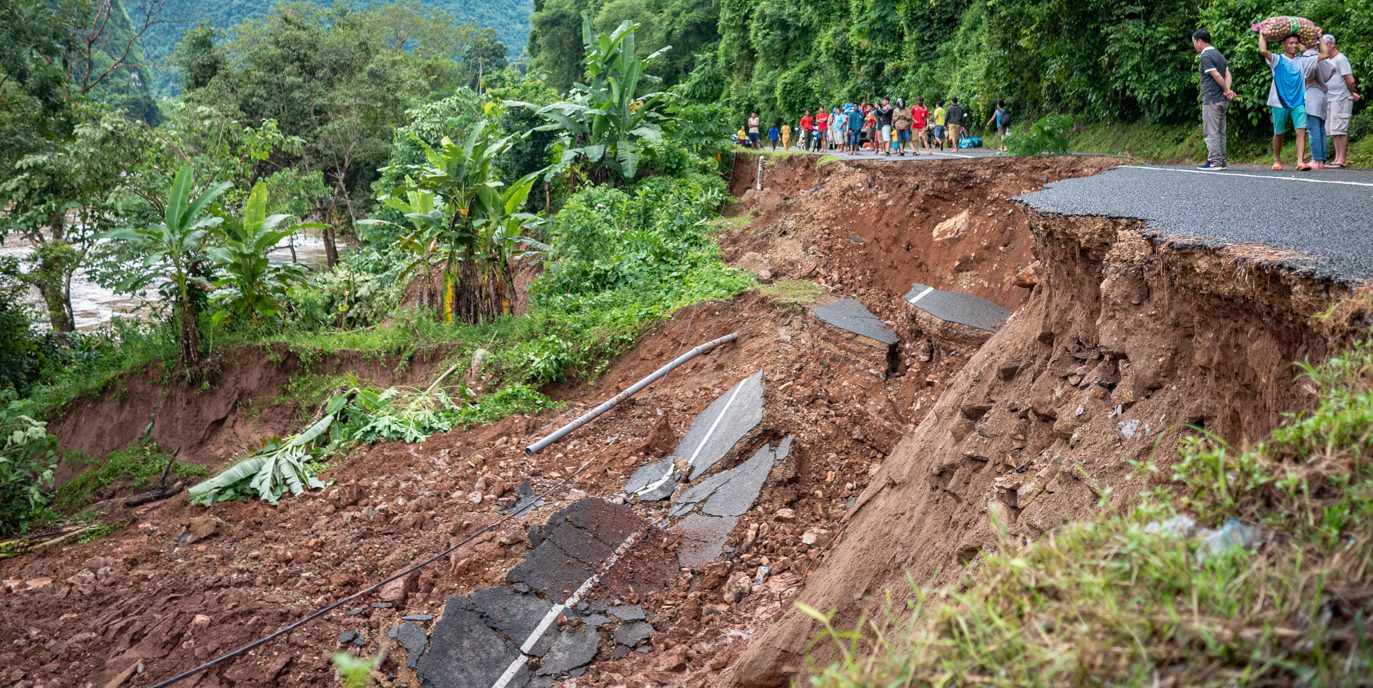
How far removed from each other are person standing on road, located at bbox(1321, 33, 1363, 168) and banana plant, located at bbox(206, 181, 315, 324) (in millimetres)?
11858

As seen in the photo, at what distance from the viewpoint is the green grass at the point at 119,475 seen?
34.8ft

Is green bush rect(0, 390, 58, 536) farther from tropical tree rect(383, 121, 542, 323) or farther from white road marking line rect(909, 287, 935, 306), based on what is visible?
white road marking line rect(909, 287, 935, 306)

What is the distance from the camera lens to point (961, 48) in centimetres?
2638

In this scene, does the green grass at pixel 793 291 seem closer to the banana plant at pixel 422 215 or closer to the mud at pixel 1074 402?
the mud at pixel 1074 402

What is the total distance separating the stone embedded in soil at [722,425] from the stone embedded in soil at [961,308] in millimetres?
2263

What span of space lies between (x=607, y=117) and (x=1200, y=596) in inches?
648

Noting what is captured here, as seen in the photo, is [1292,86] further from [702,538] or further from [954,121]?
[954,121]

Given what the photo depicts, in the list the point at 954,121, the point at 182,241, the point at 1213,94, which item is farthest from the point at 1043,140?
the point at 182,241

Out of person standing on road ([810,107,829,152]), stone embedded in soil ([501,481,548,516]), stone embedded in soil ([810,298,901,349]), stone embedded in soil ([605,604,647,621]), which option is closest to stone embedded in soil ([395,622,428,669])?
stone embedded in soil ([605,604,647,621])

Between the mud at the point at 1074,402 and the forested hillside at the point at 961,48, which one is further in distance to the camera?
the forested hillside at the point at 961,48

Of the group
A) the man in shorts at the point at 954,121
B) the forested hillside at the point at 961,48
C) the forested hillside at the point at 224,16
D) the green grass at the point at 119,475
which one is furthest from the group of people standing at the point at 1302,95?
the forested hillside at the point at 224,16

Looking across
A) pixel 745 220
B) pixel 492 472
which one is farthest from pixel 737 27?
pixel 492 472

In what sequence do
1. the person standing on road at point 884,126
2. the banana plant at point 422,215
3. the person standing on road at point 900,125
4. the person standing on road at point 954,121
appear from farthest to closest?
1. the person standing on road at point 954,121
2. the person standing on road at point 884,126
3. the person standing on road at point 900,125
4. the banana plant at point 422,215

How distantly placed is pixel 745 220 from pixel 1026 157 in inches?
206
